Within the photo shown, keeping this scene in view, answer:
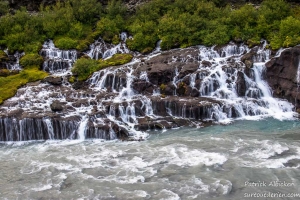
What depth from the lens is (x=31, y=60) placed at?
38.3 metres

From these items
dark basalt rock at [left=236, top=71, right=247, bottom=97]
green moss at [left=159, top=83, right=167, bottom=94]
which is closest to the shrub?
green moss at [left=159, top=83, right=167, bottom=94]

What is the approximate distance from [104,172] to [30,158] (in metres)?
5.90

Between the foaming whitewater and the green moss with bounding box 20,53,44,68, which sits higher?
the foaming whitewater

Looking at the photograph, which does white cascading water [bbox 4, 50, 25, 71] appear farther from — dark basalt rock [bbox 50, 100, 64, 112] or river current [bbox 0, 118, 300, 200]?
river current [bbox 0, 118, 300, 200]

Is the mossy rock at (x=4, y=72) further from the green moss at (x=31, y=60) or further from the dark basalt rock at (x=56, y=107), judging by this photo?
the dark basalt rock at (x=56, y=107)

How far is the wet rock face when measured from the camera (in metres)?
31.2

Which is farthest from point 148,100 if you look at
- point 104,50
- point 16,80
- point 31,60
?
point 31,60

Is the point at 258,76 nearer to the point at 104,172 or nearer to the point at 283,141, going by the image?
the point at 283,141

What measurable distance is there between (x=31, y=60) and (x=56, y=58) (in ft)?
9.81

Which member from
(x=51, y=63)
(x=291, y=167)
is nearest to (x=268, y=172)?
(x=291, y=167)

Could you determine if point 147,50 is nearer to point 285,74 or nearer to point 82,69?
point 82,69

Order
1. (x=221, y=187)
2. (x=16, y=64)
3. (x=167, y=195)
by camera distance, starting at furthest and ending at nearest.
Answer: (x=16, y=64) → (x=221, y=187) → (x=167, y=195)

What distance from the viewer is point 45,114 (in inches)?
1104

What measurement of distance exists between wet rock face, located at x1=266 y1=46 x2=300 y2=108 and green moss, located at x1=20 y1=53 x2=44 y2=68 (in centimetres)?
2402
